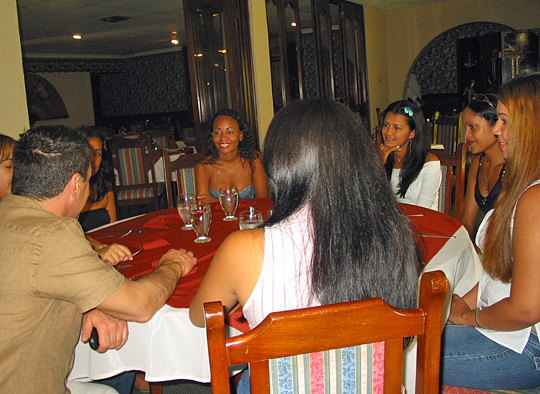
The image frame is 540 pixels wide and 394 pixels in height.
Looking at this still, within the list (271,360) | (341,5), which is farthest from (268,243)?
(341,5)

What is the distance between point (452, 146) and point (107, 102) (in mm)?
11677

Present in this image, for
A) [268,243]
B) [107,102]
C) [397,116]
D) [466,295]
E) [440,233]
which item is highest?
[107,102]

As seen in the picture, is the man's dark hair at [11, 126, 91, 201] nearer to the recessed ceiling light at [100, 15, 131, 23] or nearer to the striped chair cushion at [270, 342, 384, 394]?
the striped chair cushion at [270, 342, 384, 394]

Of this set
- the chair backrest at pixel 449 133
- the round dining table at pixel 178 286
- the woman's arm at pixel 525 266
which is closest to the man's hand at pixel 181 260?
the round dining table at pixel 178 286

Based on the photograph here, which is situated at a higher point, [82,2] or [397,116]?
[82,2]

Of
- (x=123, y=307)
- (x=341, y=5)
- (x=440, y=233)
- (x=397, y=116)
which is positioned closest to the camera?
(x=123, y=307)

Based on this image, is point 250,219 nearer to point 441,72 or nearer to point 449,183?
point 449,183

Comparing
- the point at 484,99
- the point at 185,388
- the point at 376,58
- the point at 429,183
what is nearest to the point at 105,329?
the point at 185,388

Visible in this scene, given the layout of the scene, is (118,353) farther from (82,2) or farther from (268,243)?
(82,2)

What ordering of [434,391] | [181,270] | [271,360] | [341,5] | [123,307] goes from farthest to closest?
[341,5], [181,270], [123,307], [434,391], [271,360]

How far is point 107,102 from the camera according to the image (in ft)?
48.3

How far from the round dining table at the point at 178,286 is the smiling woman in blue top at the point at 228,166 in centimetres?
98

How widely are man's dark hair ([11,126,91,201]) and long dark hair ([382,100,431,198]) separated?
77.7 inches

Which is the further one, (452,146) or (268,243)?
(452,146)
